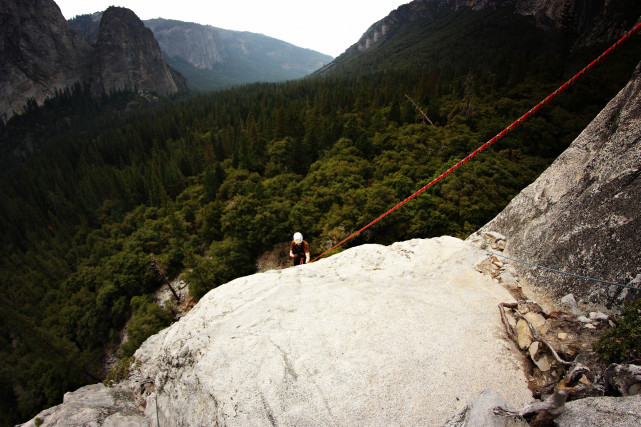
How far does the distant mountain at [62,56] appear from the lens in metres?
147

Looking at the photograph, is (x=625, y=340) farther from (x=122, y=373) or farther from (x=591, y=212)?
(x=122, y=373)

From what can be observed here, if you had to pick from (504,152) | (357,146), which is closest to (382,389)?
(504,152)

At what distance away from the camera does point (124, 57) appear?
6791 inches

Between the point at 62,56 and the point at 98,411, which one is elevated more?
the point at 62,56

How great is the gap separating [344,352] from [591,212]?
6.60m

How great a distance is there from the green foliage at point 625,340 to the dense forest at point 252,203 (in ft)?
62.8

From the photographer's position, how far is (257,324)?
6.91m

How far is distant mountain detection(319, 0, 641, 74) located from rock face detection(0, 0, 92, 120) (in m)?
181

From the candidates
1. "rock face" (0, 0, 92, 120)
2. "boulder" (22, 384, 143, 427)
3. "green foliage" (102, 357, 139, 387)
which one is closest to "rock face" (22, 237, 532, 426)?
"boulder" (22, 384, 143, 427)

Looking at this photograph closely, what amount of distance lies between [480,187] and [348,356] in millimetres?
24341

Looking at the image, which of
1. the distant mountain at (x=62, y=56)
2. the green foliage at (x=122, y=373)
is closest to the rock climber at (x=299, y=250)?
the green foliage at (x=122, y=373)

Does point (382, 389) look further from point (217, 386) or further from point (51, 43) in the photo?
point (51, 43)

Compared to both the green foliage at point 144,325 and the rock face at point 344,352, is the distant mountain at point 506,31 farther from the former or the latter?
the green foliage at point 144,325

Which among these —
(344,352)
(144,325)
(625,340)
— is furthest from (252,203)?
(625,340)
